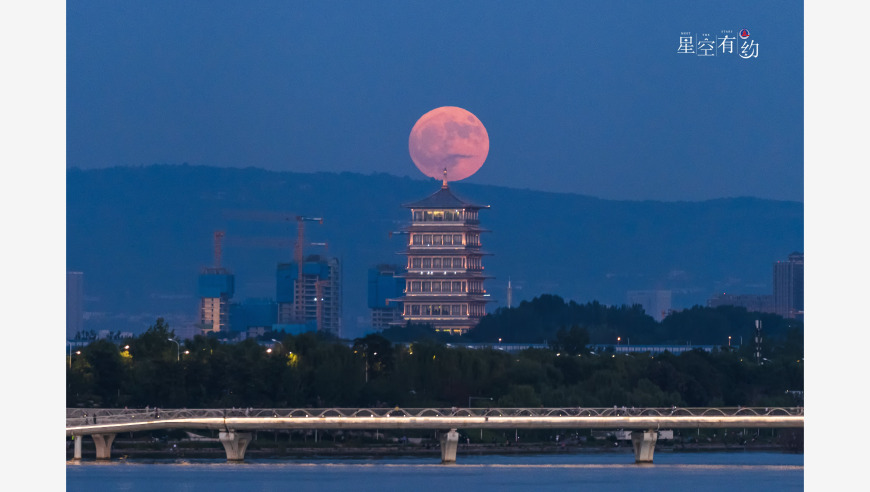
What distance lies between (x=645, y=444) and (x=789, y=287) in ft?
385

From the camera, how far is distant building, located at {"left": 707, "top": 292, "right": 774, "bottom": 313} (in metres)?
188

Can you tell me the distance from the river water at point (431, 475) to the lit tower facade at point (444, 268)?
9676cm

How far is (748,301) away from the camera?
190500mm

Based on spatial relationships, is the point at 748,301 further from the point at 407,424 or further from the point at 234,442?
the point at 234,442

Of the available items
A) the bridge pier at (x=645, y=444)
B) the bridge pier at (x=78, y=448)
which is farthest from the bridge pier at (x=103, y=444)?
the bridge pier at (x=645, y=444)

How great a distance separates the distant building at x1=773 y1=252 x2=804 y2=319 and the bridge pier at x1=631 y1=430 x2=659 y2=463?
111 metres

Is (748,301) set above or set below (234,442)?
above

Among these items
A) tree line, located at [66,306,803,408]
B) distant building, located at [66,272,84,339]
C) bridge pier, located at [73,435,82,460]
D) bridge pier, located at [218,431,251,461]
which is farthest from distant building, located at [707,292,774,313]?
bridge pier, located at [73,435,82,460]

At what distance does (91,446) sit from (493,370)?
2926 centimetres

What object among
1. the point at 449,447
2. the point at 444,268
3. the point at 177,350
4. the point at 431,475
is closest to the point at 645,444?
the point at 449,447

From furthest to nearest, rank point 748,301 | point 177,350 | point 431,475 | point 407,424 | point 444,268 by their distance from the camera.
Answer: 1. point 748,301
2. point 444,268
3. point 177,350
4. point 407,424
5. point 431,475

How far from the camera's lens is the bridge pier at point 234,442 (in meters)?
71.9

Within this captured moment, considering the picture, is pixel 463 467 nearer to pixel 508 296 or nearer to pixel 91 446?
pixel 91 446

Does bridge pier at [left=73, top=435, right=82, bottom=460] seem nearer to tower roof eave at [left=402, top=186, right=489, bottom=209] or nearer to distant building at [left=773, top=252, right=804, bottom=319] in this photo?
tower roof eave at [left=402, top=186, right=489, bottom=209]
